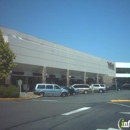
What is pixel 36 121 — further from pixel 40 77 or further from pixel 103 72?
pixel 103 72

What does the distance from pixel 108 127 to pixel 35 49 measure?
32808 millimetres

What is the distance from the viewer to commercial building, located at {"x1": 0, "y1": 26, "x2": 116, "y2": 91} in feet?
122

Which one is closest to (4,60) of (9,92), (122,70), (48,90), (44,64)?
(9,92)

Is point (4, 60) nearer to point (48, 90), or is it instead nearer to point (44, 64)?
point (48, 90)

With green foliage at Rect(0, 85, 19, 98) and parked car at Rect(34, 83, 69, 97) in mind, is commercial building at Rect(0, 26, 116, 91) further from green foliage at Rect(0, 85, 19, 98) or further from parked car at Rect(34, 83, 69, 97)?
green foliage at Rect(0, 85, 19, 98)

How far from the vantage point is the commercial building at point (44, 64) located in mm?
37281

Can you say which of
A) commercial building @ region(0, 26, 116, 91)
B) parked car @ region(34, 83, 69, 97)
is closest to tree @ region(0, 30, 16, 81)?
commercial building @ region(0, 26, 116, 91)

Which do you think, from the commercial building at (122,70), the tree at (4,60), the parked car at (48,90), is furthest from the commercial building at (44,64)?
the commercial building at (122,70)

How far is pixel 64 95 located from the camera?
106ft

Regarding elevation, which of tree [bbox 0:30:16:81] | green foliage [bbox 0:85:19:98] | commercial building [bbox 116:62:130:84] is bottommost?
green foliage [bbox 0:85:19:98]

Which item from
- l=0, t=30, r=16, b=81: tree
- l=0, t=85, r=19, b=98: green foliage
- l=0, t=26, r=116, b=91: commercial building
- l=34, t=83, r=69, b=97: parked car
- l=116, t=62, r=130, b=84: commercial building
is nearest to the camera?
l=0, t=85, r=19, b=98: green foliage

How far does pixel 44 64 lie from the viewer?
42344mm

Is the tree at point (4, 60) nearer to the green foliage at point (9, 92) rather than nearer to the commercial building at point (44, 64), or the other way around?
the green foliage at point (9, 92)

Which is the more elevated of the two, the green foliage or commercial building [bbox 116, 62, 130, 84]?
commercial building [bbox 116, 62, 130, 84]
